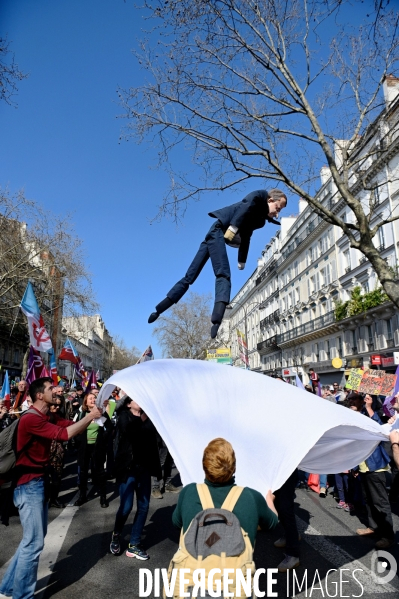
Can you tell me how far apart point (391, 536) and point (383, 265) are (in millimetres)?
3910

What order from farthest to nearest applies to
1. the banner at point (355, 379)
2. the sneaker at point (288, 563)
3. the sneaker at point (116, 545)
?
the banner at point (355, 379) < the sneaker at point (116, 545) < the sneaker at point (288, 563)

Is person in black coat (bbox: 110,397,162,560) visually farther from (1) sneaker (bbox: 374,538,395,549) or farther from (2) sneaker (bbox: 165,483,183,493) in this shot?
(2) sneaker (bbox: 165,483,183,493)

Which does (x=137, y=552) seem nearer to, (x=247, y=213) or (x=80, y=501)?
(x=80, y=501)

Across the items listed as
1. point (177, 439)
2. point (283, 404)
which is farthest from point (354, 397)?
point (177, 439)

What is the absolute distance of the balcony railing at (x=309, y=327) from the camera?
129 feet

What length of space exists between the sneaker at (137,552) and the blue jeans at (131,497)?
98mm

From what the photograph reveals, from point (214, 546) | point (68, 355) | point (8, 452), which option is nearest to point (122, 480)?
point (8, 452)

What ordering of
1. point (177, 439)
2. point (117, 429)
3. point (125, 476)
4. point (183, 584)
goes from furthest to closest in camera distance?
point (117, 429) < point (125, 476) < point (177, 439) < point (183, 584)

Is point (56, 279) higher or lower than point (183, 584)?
higher

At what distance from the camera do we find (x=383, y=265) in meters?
6.86

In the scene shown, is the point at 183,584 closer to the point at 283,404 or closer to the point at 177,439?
the point at 177,439

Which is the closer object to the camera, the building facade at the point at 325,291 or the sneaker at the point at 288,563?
the sneaker at the point at 288,563

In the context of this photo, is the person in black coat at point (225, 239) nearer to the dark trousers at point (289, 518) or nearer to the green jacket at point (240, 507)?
the green jacket at point (240, 507)

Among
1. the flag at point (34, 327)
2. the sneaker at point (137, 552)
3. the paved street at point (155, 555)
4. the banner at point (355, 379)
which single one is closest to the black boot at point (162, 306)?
the paved street at point (155, 555)
